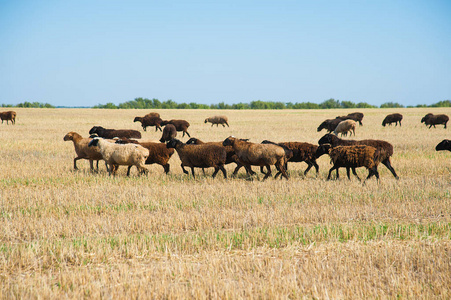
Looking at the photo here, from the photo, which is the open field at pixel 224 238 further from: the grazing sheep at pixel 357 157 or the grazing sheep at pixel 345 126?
the grazing sheep at pixel 345 126

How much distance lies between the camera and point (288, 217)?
767 cm

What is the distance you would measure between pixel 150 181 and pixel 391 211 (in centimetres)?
682

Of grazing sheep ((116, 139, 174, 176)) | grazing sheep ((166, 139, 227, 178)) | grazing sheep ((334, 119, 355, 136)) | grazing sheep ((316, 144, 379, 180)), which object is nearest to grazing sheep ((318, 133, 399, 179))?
grazing sheep ((316, 144, 379, 180))

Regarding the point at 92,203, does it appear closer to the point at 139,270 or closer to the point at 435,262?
the point at 139,270

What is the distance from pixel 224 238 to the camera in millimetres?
6133

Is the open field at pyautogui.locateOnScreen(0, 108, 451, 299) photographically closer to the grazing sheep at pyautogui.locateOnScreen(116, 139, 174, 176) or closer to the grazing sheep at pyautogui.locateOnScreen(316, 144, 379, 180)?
the grazing sheep at pyautogui.locateOnScreen(316, 144, 379, 180)

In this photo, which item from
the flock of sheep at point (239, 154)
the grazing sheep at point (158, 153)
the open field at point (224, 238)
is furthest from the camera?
the grazing sheep at point (158, 153)

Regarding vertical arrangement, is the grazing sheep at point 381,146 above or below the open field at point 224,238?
above

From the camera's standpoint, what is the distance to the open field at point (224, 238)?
4.58m

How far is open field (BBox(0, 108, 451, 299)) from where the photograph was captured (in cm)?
458

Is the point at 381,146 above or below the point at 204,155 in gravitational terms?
above

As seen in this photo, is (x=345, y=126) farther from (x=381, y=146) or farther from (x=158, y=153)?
(x=158, y=153)

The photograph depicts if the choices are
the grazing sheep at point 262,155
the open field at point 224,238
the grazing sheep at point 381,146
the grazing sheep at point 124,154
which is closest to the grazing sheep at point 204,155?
the grazing sheep at point 262,155

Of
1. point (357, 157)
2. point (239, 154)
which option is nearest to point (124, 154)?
point (239, 154)
